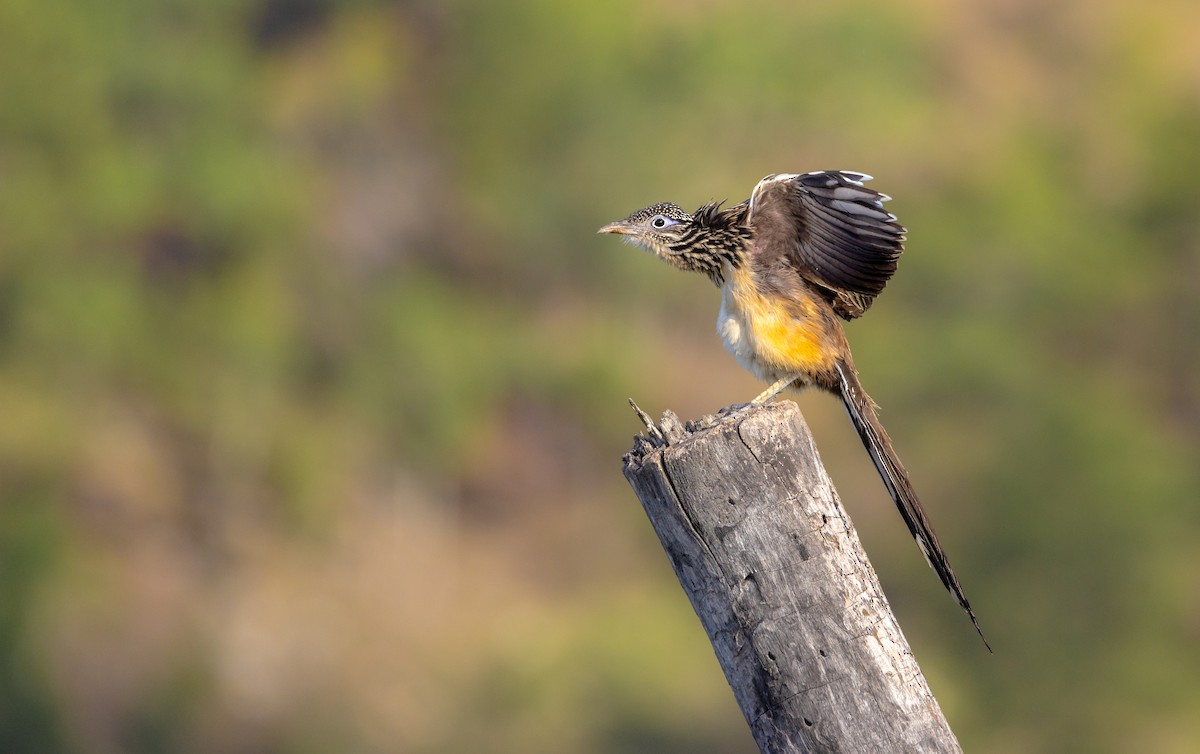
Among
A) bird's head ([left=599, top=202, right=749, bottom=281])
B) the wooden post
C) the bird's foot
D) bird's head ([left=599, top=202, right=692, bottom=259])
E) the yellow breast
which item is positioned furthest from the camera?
bird's head ([left=599, top=202, right=692, bottom=259])

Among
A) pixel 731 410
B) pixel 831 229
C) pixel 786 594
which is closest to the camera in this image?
A: pixel 786 594

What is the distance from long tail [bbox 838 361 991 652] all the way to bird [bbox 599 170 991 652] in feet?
0.03

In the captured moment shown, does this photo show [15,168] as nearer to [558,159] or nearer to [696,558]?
[558,159]

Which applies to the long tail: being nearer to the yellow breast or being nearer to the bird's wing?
the yellow breast

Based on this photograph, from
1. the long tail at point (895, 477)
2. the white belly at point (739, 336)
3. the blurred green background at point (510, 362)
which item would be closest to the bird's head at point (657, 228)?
the white belly at point (739, 336)

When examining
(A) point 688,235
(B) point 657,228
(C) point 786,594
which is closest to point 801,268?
(A) point 688,235

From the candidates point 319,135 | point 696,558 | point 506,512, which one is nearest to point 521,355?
point 506,512

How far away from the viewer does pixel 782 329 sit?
5.12 meters

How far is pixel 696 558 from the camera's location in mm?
3439

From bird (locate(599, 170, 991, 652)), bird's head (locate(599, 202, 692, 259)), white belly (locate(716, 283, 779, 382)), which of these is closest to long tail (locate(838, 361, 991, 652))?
bird (locate(599, 170, 991, 652))

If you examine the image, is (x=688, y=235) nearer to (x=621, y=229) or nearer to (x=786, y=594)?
(x=621, y=229)

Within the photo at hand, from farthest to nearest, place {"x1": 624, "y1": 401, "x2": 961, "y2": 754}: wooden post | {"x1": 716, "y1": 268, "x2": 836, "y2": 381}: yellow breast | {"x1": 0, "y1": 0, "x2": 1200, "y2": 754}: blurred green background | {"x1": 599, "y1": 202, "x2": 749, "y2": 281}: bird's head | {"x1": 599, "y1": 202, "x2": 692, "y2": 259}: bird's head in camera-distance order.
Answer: {"x1": 0, "y1": 0, "x2": 1200, "y2": 754}: blurred green background, {"x1": 599, "y1": 202, "x2": 692, "y2": 259}: bird's head, {"x1": 599, "y1": 202, "x2": 749, "y2": 281}: bird's head, {"x1": 716, "y1": 268, "x2": 836, "y2": 381}: yellow breast, {"x1": 624, "y1": 401, "x2": 961, "y2": 754}: wooden post

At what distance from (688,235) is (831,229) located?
1.93 ft

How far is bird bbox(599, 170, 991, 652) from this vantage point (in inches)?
196
